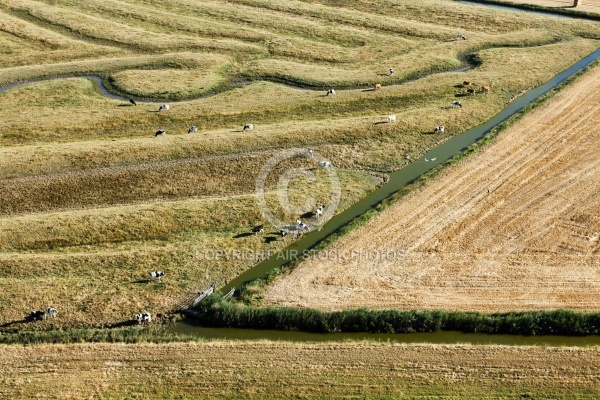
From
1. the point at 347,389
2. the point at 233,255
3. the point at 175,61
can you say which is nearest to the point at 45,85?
the point at 175,61

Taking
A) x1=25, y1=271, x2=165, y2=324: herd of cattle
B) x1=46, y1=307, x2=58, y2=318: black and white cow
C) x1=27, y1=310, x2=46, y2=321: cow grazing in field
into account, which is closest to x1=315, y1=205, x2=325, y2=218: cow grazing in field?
x1=25, y1=271, x2=165, y2=324: herd of cattle

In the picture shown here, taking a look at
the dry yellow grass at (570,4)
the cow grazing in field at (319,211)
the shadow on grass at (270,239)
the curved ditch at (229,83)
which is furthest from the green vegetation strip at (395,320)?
the dry yellow grass at (570,4)

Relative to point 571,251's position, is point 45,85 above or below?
above

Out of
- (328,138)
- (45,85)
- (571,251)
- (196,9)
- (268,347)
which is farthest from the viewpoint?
(196,9)

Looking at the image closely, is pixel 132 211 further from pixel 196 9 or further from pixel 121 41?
pixel 196 9

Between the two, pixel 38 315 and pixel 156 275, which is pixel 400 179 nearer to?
pixel 156 275

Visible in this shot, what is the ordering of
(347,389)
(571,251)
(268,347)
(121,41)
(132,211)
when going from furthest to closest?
(121,41) → (132,211) → (571,251) → (268,347) → (347,389)

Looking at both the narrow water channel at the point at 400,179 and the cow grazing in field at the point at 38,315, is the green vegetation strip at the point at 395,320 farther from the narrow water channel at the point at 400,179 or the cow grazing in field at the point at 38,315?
the cow grazing in field at the point at 38,315
